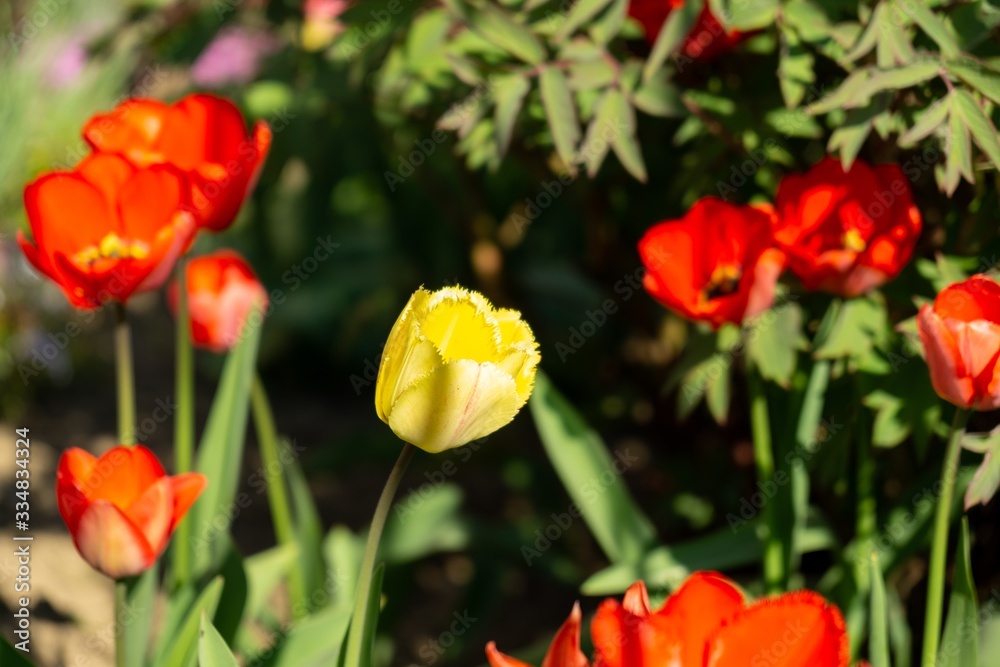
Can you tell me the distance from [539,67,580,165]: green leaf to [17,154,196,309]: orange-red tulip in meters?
0.42

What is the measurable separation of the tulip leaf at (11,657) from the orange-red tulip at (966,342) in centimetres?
91

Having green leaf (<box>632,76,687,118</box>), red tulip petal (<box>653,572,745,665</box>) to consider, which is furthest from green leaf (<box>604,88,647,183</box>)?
red tulip petal (<box>653,572,745,665</box>)

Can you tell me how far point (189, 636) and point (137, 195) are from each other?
462 mm

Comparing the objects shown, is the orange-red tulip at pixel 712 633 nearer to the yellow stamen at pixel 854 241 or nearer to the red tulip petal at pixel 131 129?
the yellow stamen at pixel 854 241

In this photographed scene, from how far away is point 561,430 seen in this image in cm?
144

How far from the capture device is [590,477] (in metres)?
1.42

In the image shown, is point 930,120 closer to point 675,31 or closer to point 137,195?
point 675,31

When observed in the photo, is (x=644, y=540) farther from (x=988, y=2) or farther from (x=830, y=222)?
(x=988, y=2)

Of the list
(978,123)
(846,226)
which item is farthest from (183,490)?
(978,123)

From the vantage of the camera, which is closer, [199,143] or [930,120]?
[930,120]

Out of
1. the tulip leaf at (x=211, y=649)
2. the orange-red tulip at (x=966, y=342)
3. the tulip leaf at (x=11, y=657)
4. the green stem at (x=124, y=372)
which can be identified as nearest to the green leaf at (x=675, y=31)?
the orange-red tulip at (x=966, y=342)

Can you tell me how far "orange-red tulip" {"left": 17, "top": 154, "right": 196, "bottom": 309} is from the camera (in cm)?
106

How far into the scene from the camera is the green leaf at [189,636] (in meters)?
1.10

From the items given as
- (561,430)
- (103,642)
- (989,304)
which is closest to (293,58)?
(561,430)
